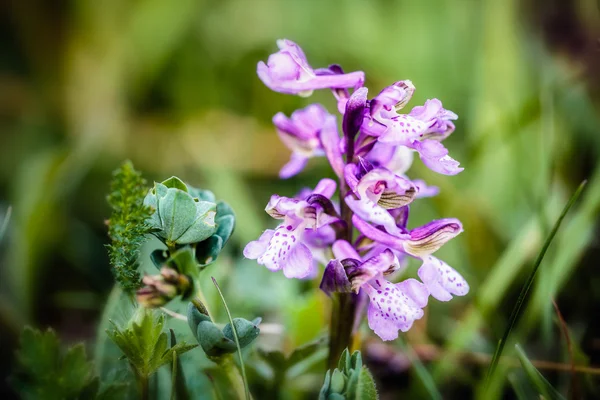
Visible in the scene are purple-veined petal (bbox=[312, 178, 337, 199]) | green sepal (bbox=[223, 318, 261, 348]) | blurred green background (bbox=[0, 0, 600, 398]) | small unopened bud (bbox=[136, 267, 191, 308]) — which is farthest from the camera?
blurred green background (bbox=[0, 0, 600, 398])

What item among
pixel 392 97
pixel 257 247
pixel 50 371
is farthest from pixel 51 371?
pixel 392 97

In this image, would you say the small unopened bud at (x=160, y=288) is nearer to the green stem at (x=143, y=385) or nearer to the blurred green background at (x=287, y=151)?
the green stem at (x=143, y=385)

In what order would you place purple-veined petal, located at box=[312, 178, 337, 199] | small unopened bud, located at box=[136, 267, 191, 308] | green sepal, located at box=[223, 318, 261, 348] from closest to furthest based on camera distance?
small unopened bud, located at box=[136, 267, 191, 308] → green sepal, located at box=[223, 318, 261, 348] → purple-veined petal, located at box=[312, 178, 337, 199]

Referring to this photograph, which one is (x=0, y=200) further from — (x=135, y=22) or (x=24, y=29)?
(x=135, y=22)

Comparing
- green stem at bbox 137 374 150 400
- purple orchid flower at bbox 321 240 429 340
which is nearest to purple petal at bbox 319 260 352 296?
purple orchid flower at bbox 321 240 429 340

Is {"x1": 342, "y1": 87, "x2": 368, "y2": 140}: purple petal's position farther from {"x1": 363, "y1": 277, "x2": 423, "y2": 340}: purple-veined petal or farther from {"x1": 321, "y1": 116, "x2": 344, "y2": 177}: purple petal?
{"x1": 363, "y1": 277, "x2": 423, "y2": 340}: purple-veined petal
